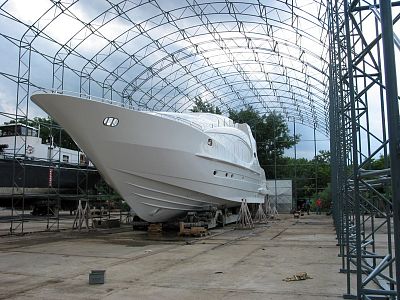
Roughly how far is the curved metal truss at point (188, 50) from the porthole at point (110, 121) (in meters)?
5.60

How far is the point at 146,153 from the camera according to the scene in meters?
14.2

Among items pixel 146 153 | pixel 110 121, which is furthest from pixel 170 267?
pixel 110 121

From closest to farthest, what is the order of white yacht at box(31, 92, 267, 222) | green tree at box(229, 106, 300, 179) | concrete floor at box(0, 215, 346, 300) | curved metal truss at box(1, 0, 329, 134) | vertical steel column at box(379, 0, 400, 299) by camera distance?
vertical steel column at box(379, 0, 400, 299), concrete floor at box(0, 215, 346, 300), white yacht at box(31, 92, 267, 222), curved metal truss at box(1, 0, 329, 134), green tree at box(229, 106, 300, 179)

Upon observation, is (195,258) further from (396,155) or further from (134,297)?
(396,155)

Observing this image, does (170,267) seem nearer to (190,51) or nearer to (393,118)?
(393,118)

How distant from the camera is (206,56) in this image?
1091 inches

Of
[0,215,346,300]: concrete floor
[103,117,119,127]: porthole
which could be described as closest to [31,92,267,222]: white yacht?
[103,117,119,127]: porthole

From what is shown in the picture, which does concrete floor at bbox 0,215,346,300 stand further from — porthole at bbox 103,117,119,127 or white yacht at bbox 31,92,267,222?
porthole at bbox 103,117,119,127

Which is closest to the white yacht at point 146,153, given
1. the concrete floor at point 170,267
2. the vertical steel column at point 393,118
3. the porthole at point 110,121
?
the porthole at point 110,121

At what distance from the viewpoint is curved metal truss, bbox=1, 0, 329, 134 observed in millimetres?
20141

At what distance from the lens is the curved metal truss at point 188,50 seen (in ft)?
66.1

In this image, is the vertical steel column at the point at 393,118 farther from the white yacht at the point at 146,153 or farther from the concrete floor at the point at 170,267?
the white yacht at the point at 146,153

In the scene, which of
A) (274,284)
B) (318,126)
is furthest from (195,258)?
(318,126)

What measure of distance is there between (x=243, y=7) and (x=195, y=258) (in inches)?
568
